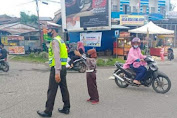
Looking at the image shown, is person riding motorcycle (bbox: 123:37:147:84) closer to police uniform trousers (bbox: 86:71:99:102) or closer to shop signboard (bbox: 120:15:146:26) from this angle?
police uniform trousers (bbox: 86:71:99:102)

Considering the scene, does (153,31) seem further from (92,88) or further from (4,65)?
(92,88)

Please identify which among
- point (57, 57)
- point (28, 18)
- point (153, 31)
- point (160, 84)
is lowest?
point (160, 84)

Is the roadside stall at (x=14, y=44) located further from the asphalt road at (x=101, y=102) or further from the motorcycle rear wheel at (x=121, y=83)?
the motorcycle rear wheel at (x=121, y=83)

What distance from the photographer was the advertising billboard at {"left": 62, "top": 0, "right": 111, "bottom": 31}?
45.1 ft

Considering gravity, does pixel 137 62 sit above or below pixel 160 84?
above

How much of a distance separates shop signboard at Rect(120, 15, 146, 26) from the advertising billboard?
4.77m

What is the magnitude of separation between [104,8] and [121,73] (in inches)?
333

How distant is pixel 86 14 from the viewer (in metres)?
15.4

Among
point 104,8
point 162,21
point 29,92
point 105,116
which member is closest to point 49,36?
point 105,116

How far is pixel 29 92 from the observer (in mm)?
5887

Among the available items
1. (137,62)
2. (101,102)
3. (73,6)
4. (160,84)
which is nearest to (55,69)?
(101,102)

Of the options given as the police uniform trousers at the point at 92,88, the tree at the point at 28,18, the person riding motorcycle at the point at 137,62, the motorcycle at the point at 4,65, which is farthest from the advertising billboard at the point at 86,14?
the tree at the point at 28,18

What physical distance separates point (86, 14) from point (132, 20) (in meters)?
5.98

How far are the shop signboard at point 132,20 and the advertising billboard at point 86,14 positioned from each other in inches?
188
